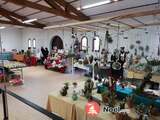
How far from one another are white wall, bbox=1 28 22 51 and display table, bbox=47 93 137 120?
506 inches

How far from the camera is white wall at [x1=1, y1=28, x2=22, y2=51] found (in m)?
14.2

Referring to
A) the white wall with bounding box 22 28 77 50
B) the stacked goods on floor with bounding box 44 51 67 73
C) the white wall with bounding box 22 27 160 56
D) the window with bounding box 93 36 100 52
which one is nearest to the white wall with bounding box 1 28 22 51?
the white wall with bounding box 22 28 77 50

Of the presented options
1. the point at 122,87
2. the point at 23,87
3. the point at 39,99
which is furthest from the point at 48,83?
the point at 122,87

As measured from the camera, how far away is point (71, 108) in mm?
2695

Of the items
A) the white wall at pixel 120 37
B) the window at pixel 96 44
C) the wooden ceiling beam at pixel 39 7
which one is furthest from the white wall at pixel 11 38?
the wooden ceiling beam at pixel 39 7

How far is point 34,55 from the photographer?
39.3ft

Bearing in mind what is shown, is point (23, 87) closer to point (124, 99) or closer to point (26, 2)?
point (26, 2)

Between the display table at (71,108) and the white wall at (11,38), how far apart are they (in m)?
12.9

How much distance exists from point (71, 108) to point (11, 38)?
1369 centimetres

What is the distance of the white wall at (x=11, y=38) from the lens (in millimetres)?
14180

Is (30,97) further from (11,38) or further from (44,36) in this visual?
(11,38)

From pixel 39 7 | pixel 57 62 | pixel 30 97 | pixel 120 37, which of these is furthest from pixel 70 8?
pixel 30 97

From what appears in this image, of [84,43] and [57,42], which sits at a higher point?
[57,42]

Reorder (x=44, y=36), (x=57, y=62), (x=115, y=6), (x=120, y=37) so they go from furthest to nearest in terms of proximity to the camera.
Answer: (x=44, y=36)
(x=57, y=62)
(x=120, y=37)
(x=115, y=6)
